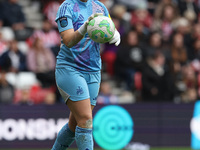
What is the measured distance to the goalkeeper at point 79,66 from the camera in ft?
17.5

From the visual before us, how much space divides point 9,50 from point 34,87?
3.36 ft

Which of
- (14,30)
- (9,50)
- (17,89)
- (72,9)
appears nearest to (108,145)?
(17,89)

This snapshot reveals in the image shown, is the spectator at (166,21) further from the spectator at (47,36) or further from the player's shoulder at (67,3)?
the player's shoulder at (67,3)

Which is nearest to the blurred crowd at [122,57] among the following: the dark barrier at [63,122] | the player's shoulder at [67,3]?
the dark barrier at [63,122]

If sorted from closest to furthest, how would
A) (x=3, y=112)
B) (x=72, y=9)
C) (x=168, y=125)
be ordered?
(x=72, y=9) → (x=3, y=112) → (x=168, y=125)

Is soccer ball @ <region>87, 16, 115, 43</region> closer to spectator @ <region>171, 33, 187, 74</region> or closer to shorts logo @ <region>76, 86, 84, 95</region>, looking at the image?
shorts logo @ <region>76, 86, 84, 95</region>

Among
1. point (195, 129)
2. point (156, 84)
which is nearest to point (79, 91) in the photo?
point (195, 129)

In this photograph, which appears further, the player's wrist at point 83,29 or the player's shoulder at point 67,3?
the player's shoulder at point 67,3

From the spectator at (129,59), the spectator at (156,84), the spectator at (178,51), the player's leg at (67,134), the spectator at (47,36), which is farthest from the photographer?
the spectator at (178,51)

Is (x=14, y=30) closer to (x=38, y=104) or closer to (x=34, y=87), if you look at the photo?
(x=34, y=87)

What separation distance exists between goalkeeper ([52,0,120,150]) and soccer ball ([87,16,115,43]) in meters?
0.21

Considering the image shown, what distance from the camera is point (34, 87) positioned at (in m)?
10.3

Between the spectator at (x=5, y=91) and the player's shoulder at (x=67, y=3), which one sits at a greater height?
the player's shoulder at (x=67, y=3)

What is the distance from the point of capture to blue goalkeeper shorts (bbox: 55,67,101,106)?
5.44 meters
